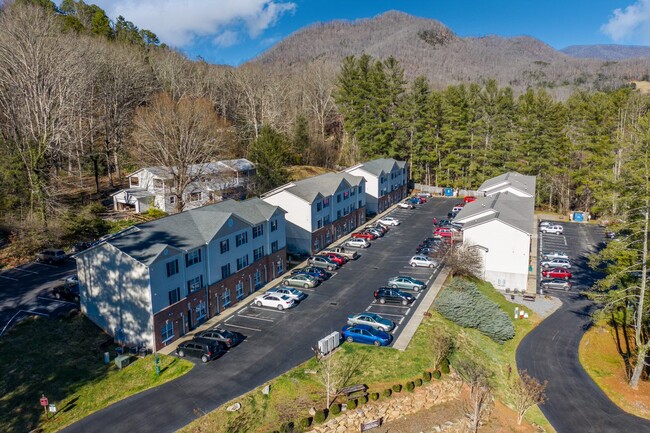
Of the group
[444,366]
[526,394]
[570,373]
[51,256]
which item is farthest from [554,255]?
[51,256]

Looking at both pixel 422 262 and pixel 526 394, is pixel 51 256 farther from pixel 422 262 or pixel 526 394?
pixel 526 394

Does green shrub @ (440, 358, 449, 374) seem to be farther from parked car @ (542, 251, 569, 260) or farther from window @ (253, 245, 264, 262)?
parked car @ (542, 251, 569, 260)

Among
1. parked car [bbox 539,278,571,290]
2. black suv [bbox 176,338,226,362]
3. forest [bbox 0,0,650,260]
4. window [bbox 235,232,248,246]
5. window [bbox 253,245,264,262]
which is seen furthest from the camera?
forest [bbox 0,0,650,260]

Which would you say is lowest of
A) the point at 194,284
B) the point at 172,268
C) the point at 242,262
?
the point at 194,284

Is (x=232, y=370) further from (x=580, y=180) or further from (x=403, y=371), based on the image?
(x=580, y=180)

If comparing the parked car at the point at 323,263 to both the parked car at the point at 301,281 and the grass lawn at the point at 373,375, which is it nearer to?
the parked car at the point at 301,281

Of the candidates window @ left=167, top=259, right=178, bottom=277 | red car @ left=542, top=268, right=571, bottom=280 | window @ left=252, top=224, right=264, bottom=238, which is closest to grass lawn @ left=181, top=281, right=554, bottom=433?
red car @ left=542, top=268, right=571, bottom=280

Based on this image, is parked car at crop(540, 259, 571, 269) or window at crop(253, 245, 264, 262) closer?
window at crop(253, 245, 264, 262)

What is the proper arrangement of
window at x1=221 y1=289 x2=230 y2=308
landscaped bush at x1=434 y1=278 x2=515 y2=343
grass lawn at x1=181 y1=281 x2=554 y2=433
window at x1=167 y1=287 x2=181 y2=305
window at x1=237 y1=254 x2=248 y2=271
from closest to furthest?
grass lawn at x1=181 y1=281 x2=554 y2=433
window at x1=167 y1=287 x2=181 y2=305
landscaped bush at x1=434 y1=278 x2=515 y2=343
window at x1=221 y1=289 x2=230 y2=308
window at x1=237 y1=254 x2=248 y2=271
